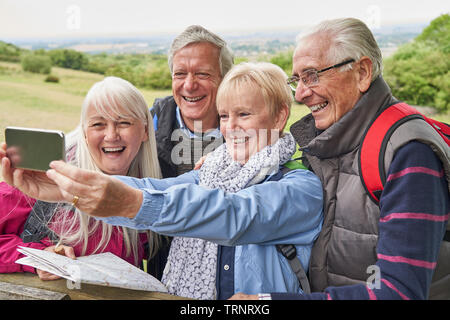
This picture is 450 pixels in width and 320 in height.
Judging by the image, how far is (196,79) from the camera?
2.13 meters

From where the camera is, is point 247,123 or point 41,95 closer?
point 247,123

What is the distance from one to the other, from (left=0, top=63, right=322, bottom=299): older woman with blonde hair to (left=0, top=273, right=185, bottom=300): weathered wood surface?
0.16 meters

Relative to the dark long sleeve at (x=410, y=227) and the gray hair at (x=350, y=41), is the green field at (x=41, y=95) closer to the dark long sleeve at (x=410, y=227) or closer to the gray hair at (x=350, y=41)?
the gray hair at (x=350, y=41)

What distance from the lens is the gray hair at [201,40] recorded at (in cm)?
208

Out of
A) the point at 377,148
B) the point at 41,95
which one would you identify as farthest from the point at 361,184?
the point at 41,95

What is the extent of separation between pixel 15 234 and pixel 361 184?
134 cm

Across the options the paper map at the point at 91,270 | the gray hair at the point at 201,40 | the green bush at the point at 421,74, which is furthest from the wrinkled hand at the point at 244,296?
the green bush at the point at 421,74

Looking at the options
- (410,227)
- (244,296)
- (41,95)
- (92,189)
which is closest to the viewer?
(92,189)

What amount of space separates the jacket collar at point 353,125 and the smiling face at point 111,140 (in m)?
0.74

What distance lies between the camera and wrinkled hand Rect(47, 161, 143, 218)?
1.03 meters

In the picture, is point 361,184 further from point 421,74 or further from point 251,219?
point 421,74

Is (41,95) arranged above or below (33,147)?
below

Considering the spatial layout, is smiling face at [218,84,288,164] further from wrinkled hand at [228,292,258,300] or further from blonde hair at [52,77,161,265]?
wrinkled hand at [228,292,258,300]

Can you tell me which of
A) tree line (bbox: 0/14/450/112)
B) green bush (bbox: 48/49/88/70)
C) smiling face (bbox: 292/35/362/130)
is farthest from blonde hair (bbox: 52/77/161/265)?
green bush (bbox: 48/49/88/70)
